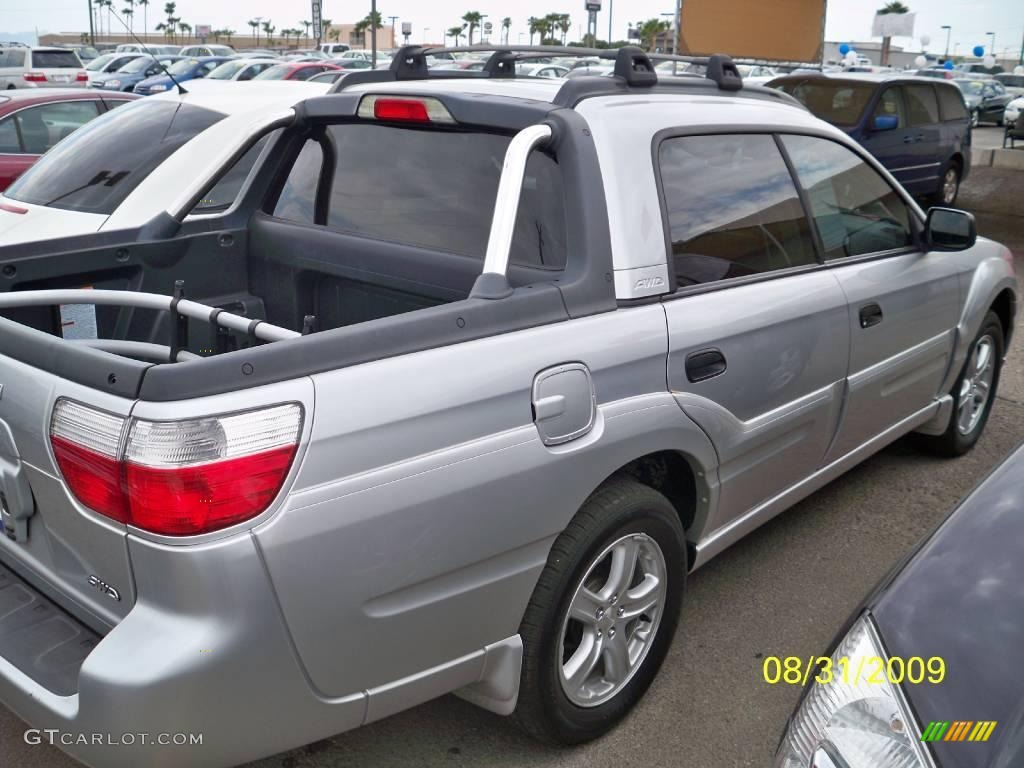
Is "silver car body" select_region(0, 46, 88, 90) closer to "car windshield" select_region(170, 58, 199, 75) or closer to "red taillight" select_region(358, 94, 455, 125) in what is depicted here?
"car windshield" select_region(170, 58, 199, 75)

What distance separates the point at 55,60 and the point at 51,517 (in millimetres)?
23163

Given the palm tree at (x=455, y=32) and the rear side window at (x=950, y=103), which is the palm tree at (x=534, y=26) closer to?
the palm tree at (x=455, y=32)

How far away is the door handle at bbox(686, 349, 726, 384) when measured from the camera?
290 cm

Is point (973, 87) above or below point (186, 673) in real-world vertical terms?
below

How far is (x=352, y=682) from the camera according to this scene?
7.25 feet

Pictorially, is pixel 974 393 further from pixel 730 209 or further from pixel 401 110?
pixel 401 110

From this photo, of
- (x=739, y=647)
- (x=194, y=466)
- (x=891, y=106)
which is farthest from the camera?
(x=891, y=106)

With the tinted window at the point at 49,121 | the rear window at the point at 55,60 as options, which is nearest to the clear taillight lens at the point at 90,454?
Answer: the tinted window at the point at 49,121

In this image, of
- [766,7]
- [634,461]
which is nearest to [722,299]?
[634,461]

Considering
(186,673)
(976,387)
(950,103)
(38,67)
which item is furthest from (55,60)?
(186,673)

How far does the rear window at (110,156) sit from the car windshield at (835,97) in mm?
7747

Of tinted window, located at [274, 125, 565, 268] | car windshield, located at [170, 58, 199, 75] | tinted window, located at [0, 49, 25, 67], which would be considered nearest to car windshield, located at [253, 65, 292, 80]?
tinted window, located at [0, 49, 25, 67]

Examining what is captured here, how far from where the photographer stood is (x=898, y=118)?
12.0 meters

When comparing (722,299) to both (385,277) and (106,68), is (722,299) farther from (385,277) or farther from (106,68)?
(106,68)
